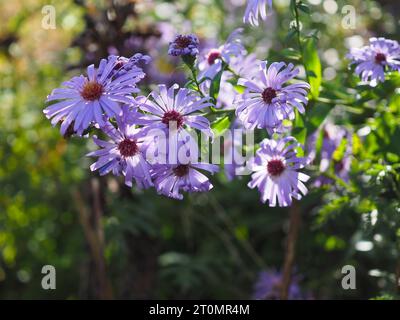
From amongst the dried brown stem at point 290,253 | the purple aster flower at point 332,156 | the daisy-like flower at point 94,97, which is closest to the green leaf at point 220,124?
the daisy-like flower at point 94,97

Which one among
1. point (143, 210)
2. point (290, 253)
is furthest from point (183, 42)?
point (143, 210)

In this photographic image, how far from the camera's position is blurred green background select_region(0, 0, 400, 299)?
2152mm

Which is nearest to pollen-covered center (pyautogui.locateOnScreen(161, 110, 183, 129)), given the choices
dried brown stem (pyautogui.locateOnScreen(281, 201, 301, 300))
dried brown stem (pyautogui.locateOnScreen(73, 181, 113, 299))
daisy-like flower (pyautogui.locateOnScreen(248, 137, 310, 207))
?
daisy-like flower (pyautogui.locateOnScreen(248, 137, 310, 207))

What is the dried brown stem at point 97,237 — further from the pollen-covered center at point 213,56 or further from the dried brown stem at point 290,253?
the pollen-covered center at point 213,56

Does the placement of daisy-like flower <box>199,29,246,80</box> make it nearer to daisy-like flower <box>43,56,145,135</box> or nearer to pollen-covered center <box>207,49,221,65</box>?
pollen-covered center <box>207,49,221,65</box>

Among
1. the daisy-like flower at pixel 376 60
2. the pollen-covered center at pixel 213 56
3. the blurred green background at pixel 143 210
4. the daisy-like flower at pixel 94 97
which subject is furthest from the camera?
the blurred green background at pixel 143 210

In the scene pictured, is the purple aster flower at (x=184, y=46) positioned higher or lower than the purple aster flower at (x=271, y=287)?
higher

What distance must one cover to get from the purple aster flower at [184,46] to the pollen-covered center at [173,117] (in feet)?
0.47

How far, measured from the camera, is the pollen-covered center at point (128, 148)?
127 cm

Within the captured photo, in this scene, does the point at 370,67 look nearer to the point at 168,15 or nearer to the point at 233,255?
the point at 233,255

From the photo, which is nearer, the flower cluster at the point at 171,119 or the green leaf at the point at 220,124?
the flower cluster at the point at 171,119

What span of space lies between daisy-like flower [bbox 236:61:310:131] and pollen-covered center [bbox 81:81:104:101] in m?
0.29

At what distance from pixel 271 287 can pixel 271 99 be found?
92cm
